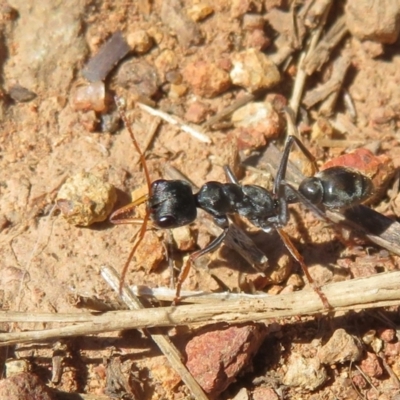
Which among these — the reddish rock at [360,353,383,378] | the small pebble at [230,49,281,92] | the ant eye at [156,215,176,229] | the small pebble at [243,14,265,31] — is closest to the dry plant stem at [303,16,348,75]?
the small pebble at [230,49,281,92]

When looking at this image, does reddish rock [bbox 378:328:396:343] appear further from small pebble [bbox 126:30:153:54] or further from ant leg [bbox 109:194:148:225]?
small pebble [bbox 126:30:153:54]

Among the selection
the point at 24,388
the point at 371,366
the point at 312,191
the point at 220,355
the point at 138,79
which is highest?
the point at 138,79

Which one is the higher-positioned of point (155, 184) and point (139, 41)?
point (139, 41)

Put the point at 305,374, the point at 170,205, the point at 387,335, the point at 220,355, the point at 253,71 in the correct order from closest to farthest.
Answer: the point at 220,355, the point at 305,374, the point at 387,335, the point at 170,205, the point at 253,71

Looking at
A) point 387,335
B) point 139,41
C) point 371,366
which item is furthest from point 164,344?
point 139,41

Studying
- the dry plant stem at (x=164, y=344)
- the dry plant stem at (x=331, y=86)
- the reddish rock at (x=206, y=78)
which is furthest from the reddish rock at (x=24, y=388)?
the dry plant stem at (x=331, y=86)

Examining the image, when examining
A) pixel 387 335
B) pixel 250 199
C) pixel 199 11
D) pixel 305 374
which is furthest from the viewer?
pixel 199 11

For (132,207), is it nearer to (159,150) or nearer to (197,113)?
(159,150)
